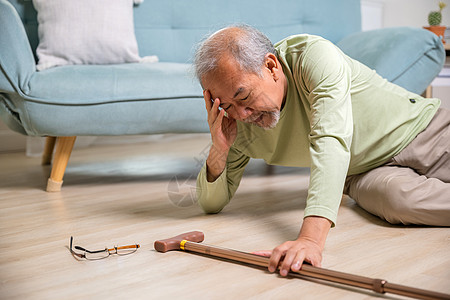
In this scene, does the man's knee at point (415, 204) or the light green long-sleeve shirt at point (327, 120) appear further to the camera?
the man's knee at point (415, 204)

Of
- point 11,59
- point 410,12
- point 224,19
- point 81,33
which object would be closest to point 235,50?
point 11,59

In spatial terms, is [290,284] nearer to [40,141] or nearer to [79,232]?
[79,232]

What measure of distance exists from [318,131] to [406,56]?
3.88 ft

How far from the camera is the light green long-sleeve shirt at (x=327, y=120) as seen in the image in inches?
49.3

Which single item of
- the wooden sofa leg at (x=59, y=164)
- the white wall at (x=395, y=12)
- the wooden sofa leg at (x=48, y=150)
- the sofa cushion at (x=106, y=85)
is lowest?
the wooden sofa leg at (x=48, y=150)

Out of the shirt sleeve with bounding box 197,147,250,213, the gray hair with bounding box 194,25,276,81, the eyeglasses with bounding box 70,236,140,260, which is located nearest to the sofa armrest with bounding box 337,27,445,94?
the shirt sleeve with bounding box 197,147,250,213

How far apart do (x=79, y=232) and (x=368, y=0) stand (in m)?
3.24

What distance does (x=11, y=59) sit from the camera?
6.50 ft

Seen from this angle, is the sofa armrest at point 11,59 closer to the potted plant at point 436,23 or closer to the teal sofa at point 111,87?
the teal sofa at point 111,87

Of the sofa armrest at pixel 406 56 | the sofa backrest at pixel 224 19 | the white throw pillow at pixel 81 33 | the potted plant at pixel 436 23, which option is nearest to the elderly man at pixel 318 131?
the sofa armrest at pixel 406 56

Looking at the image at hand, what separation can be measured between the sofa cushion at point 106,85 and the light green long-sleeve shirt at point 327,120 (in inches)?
23.5

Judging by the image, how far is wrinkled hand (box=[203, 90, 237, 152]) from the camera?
138 cm

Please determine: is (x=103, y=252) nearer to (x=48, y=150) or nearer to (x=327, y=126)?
(x=327, y=126)

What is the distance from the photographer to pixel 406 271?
3.58 feet
